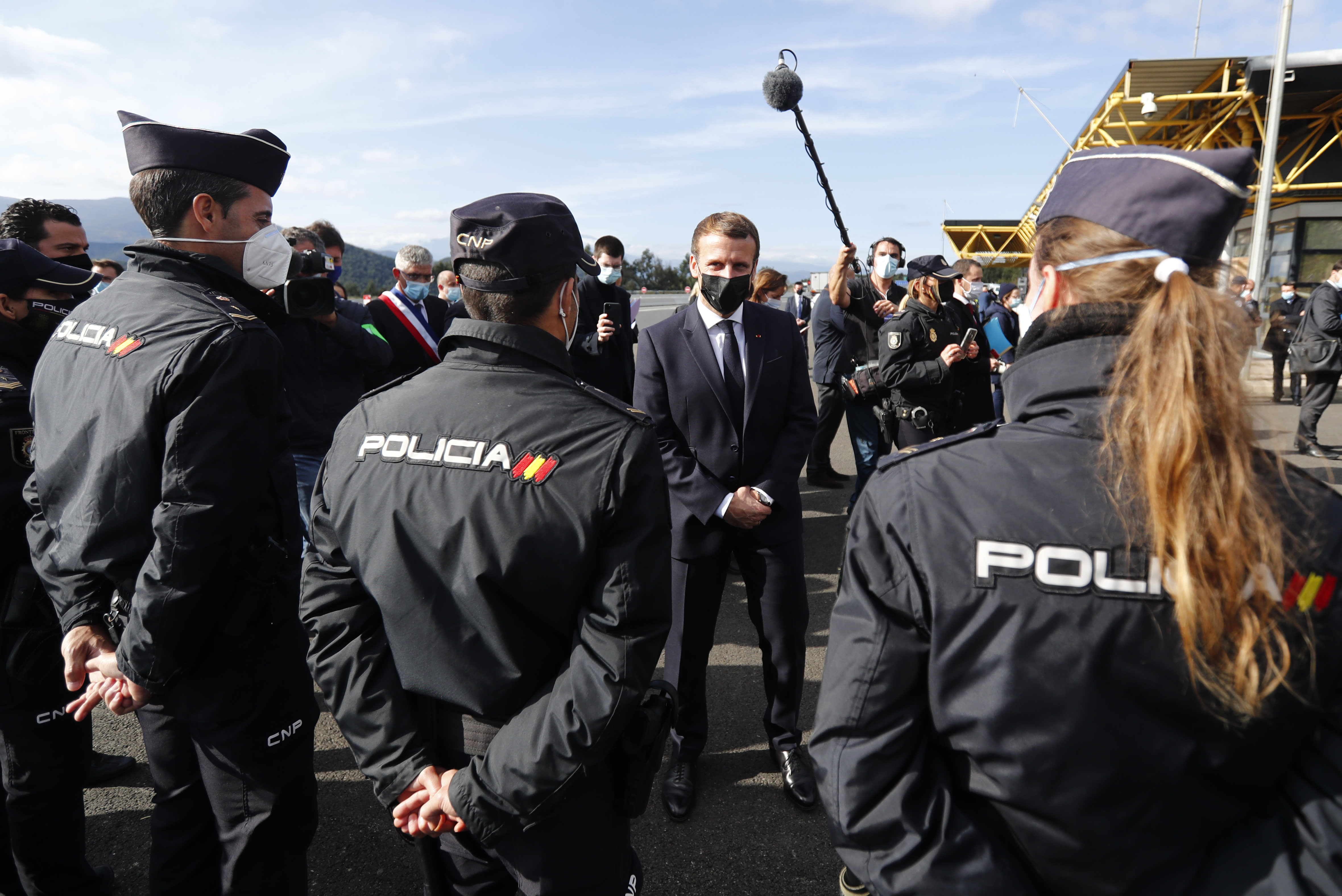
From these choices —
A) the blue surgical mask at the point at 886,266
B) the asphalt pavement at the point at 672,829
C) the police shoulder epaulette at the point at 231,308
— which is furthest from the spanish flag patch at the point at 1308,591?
the blue surgical mask at the point at 886,266

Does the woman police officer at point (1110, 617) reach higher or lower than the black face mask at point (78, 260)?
lower

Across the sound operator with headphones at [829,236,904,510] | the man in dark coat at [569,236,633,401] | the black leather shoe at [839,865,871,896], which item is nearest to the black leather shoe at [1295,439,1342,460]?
the sound operator with headphones at [829,236,904,510]

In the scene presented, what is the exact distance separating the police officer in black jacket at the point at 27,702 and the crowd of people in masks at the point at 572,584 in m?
0.01

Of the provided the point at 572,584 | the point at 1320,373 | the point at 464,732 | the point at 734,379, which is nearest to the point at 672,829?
the point at 464,732

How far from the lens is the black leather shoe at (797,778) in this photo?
9.82 feet

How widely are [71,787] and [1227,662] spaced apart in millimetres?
3166

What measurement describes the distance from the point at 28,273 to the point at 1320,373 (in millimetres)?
11340

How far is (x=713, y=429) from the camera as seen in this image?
3076 millimetres

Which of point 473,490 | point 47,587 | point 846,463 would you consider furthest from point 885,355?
point 47,587

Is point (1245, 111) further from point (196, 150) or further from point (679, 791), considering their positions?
point (196, 150)

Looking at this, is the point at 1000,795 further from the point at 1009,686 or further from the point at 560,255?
the point at 560,255

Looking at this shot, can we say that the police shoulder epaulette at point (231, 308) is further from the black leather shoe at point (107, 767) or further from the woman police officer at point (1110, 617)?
the black leather shoe at point (107, 767)

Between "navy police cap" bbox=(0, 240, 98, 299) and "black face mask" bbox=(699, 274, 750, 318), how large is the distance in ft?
7.60

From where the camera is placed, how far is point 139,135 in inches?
85.6
